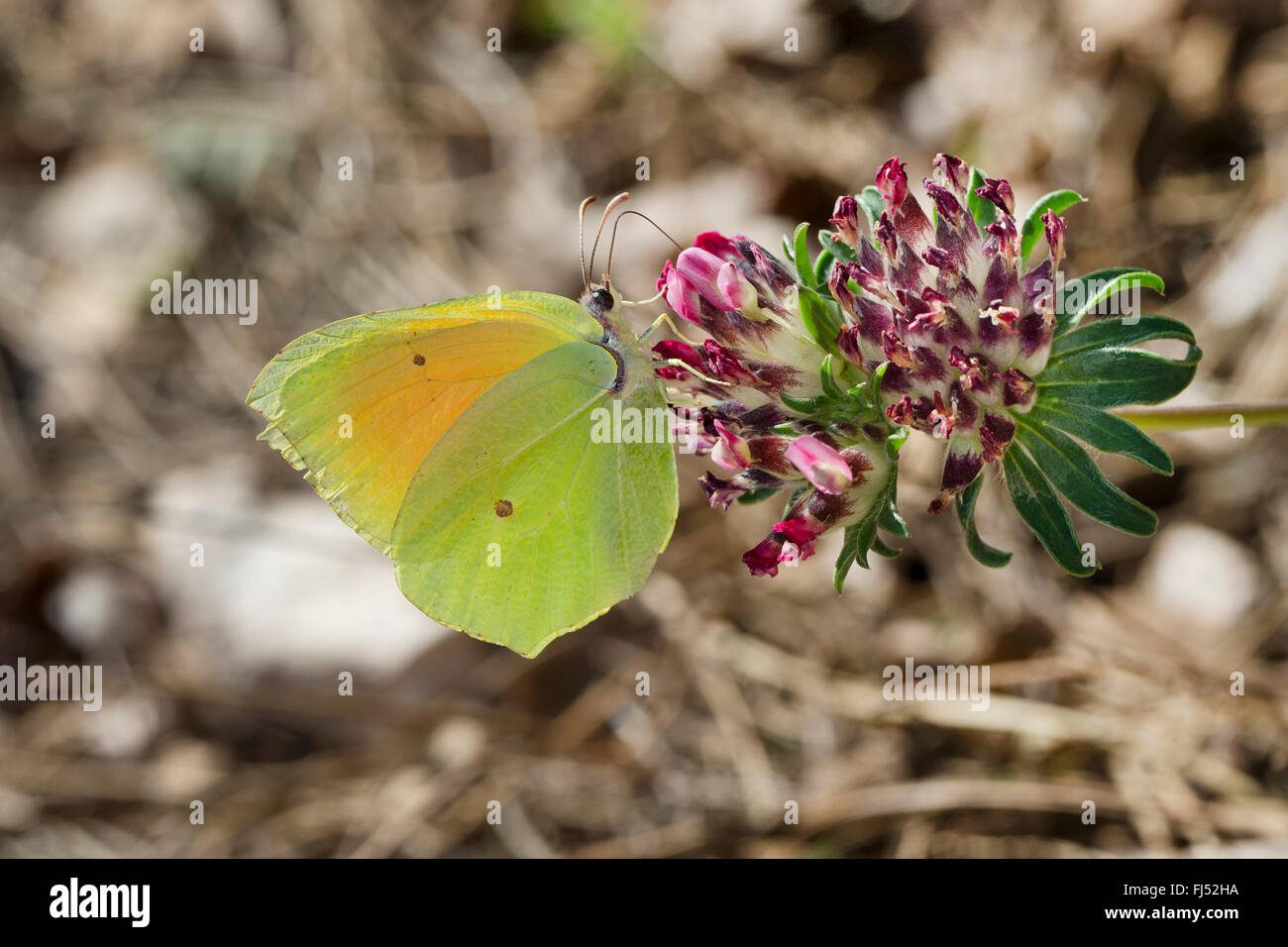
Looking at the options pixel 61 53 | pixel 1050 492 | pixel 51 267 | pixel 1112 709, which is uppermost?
pixel 61 53

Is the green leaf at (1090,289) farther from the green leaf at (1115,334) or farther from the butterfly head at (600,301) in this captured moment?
the butterfly head at (600,301)

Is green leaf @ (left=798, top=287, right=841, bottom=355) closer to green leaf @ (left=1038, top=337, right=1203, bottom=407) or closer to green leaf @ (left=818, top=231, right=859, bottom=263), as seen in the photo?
green leaf @ (left=818, top=231, right=859, bottom=263)

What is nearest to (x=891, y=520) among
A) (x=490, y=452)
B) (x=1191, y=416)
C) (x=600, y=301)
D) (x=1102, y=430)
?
(x=1102, y=430)

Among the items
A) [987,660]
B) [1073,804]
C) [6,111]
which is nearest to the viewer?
[1073,804]

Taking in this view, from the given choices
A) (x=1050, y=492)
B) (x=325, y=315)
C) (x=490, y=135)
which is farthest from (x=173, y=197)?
(x=1050, y=492)

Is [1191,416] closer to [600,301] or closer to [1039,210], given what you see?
[1039,210]

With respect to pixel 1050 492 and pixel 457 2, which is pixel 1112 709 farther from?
pixel 457 2

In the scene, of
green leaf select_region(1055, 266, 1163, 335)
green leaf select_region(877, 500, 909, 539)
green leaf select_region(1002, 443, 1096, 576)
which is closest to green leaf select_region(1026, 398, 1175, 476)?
green leaf select_region(1002, 443, 1096, 576)
